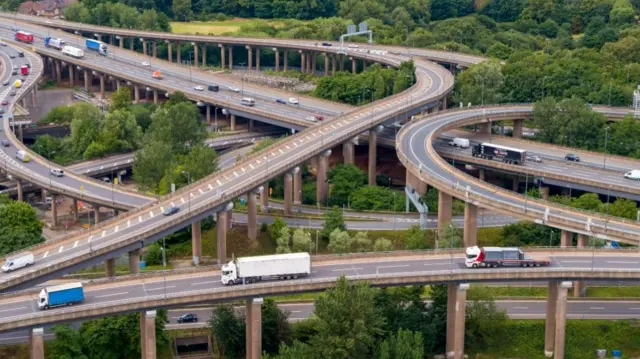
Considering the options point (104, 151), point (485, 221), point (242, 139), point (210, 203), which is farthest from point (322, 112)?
point (210, 203)

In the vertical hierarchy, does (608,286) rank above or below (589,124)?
below

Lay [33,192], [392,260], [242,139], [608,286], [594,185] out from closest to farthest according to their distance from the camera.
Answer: [392,260] → [608,286] → [594,185] → [33,192] → [242,139]

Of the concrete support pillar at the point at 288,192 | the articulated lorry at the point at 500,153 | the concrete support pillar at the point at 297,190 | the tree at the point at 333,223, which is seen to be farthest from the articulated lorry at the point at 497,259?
the concrete support pillar at the point at 297,190

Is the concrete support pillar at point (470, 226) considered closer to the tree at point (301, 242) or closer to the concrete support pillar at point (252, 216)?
the tree at point (301, 242)

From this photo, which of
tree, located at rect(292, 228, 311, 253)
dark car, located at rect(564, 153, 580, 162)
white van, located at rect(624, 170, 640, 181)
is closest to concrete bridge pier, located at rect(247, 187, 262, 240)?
tree, located at rect(292, 228, 311, 253)

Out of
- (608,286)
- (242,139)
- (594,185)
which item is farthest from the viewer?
(242,139)

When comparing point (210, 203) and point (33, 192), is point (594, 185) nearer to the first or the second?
point (210, 203)

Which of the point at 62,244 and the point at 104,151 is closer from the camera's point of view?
the point at 62,244
